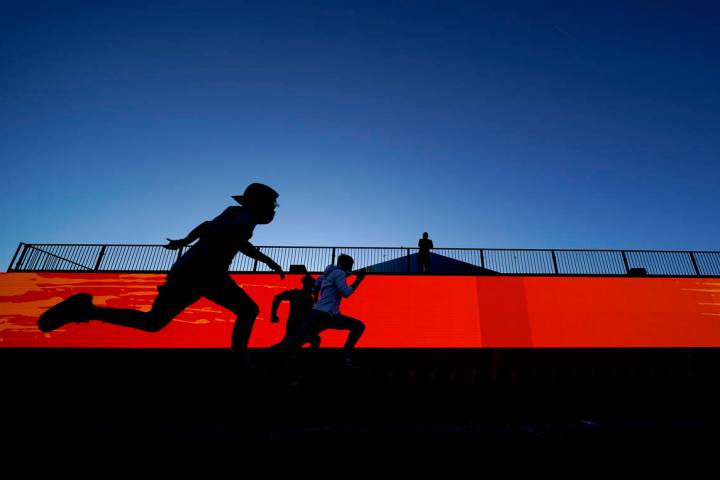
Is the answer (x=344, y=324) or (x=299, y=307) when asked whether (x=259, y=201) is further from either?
(x=299, y=307)

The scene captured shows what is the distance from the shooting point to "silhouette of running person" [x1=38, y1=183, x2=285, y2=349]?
2238mm

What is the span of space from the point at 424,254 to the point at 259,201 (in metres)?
13.7

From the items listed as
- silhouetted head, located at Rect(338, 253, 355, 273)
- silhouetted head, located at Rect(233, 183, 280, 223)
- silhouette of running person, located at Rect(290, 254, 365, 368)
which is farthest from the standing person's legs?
silhouetted head, located at Rect(338, 253, 355, 273)

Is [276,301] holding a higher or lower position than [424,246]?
lower

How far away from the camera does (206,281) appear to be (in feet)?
8.00

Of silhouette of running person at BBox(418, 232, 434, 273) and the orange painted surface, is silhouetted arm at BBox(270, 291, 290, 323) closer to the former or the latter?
the orange painted surface

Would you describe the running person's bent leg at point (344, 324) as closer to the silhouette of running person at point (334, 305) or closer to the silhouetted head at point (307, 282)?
the silhouette of running person at point (334, 305)

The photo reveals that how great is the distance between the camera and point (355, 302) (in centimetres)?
1462

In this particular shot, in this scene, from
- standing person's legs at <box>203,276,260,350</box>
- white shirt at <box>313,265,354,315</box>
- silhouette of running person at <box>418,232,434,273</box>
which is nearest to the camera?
standing person's legs at <box>203,276,260,350</box>
